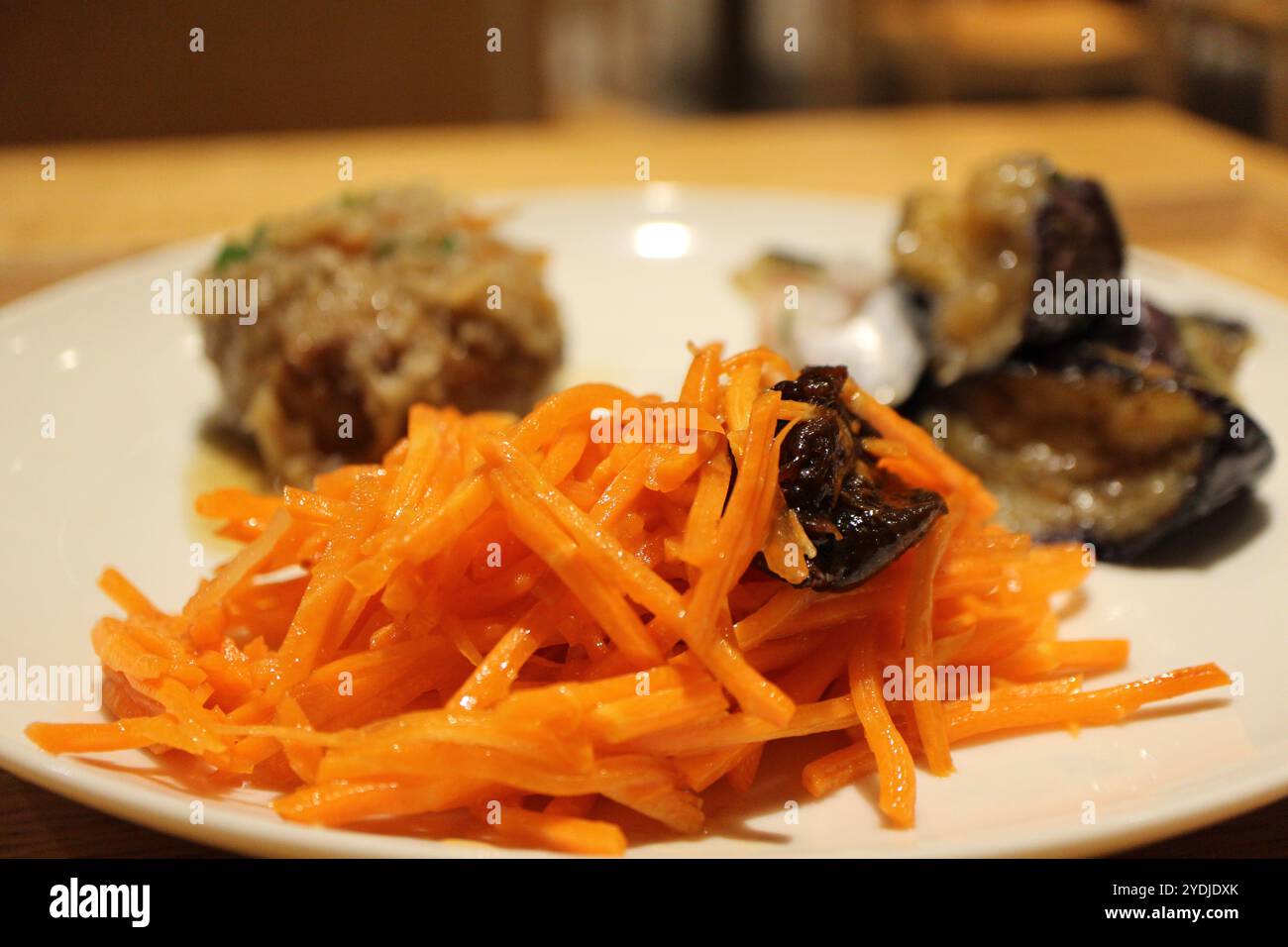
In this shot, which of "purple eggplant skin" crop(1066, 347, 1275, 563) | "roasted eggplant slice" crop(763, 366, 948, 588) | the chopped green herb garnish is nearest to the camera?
"roasted eggplant slice" crop(763, 366, 948, 588)

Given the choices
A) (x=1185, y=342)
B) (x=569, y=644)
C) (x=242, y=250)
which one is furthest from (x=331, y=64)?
(x=569, y=644)

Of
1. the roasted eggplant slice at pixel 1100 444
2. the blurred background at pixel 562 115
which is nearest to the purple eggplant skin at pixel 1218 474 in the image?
the roasted eggplant slice at pixel 1100 444

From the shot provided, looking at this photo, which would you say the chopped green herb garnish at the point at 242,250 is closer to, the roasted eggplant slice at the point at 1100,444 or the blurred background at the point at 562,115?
the blurred background at the point at 562,115

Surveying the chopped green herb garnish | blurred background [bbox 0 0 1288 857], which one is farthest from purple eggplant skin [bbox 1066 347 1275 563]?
the chopped green herb garnish

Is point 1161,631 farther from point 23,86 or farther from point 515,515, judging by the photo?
point 23,86

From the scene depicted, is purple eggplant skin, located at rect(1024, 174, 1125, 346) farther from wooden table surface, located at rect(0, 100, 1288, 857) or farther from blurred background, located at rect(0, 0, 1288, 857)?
wooden table surface, located at rect(0, 100, 1288, 857)

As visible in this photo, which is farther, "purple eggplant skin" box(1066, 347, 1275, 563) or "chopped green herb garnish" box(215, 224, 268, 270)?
"chopped green herb garnish" box(215, 224, 268, 270)

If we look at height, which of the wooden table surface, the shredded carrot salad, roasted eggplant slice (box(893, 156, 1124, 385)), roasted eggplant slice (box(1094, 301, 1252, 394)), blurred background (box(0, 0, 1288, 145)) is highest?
blurred background (box(0, 0, 1288, 145))

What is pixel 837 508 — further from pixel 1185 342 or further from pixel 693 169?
pixel 693 169
